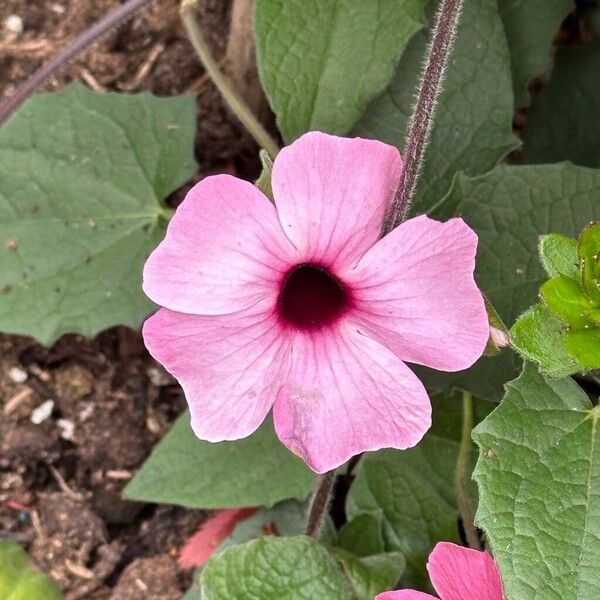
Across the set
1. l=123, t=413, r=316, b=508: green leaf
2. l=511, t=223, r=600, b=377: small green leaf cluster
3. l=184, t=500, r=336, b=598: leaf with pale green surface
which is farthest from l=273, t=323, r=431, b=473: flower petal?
l=184, t=500, r=336, b=598: leaf with pale green surface

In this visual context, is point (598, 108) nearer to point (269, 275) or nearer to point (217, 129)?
point (217, 129)

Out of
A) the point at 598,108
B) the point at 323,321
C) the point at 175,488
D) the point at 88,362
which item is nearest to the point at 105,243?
the point at 88,362

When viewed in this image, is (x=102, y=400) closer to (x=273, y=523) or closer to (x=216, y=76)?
(x=273, y=523)

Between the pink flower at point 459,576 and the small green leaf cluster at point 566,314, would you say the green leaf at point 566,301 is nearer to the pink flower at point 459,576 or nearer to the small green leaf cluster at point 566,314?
the small green leaf cluster at point 566,314

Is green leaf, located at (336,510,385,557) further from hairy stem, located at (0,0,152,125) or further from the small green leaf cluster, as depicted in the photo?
hairy stem, located at (0,0,152,125)

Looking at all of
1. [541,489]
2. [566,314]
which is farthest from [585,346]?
[541,489]

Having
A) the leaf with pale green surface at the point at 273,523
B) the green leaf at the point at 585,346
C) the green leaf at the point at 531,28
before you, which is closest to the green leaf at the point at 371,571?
the leaf with pale green surface at the point at 273,523
